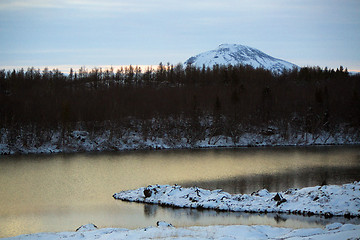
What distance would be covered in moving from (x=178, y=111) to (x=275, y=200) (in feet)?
220

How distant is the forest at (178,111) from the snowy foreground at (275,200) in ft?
161

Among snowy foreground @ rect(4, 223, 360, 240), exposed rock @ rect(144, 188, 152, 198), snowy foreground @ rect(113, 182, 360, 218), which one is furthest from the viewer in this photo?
exposed rock @ rect(144, 188, 152, 198)

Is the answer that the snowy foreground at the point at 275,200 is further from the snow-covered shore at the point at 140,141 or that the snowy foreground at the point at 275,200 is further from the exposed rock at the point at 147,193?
the snow-covered shore at the point at 140,141

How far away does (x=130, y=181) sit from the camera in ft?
129

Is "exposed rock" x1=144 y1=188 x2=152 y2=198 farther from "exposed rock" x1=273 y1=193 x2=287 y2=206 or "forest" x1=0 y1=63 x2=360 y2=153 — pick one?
"forest" x1=0 y1=63 x2=360 y2=153

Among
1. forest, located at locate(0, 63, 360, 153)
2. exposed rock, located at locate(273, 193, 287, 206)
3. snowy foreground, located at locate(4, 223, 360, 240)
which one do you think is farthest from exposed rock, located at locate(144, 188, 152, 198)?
forest, located at locate(0, 63, 360, 153)

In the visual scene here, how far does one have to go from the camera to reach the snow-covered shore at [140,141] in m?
71.1

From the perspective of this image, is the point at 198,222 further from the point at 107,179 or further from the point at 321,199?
the point at 107,179

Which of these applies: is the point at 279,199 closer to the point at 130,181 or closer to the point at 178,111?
the point at 130,181

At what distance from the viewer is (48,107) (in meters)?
85.6

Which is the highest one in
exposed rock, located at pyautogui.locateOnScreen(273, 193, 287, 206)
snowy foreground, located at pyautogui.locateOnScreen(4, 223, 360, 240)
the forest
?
the forest

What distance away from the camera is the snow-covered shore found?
71125mm

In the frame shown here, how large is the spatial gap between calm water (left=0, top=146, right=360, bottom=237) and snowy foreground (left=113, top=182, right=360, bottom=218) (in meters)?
0.96

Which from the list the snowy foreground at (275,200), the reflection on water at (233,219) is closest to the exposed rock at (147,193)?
the snowy foreground at (275,200)
